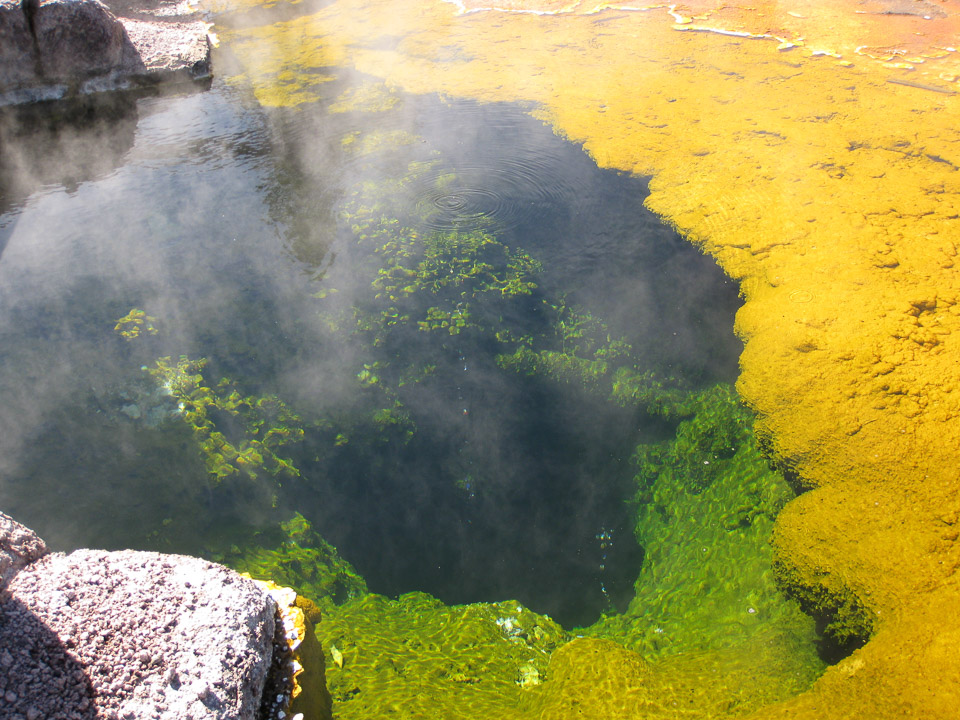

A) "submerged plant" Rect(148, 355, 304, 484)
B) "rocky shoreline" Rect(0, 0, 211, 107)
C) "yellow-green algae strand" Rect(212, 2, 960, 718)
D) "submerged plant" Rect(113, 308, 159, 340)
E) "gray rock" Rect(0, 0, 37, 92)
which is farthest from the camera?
"rocky shoreline" Rect(0, 0, 211, 107)

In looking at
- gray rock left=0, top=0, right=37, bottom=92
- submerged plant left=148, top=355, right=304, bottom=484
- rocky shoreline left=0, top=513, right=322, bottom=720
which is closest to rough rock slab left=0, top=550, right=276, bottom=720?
rocky shoreline left=0, top=513, right=322, bottom=720

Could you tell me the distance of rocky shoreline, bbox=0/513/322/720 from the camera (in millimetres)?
1571

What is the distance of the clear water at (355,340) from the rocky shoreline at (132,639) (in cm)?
120

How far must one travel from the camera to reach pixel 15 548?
188 cm

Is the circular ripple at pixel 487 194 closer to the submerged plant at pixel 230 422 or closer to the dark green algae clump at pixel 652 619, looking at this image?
the submerged plant at pixel 230 422

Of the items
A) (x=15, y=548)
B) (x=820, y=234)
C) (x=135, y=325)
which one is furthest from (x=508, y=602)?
(x=820, y=234)

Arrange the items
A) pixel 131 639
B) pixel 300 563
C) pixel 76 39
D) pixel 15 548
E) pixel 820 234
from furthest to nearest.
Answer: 1. pixel 76 39
2. pixel 820 234
3. pixel 300 563
4. pixel 15 548
5. pixel 131 639

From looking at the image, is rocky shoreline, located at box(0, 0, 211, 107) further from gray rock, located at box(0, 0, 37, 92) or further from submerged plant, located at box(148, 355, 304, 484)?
submerged plant, located at box(148, 355, 304, 484)

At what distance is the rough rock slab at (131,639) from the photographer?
1565 millimetres

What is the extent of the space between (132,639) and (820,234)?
502cm

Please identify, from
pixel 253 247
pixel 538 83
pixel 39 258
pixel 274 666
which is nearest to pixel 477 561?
pixel 274 666

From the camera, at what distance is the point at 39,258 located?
481 centimetres

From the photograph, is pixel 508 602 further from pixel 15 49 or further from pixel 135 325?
pixel 15 49

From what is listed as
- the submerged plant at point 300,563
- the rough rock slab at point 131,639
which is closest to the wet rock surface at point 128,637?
the rough rock slab at point 131,639
